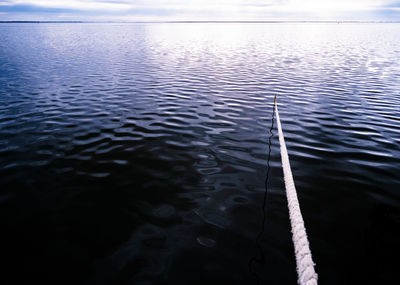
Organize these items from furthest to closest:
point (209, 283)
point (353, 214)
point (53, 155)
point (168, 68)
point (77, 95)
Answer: point (168, 68) → point (77, 95) → point (53, 155) → point (353, 214) → point (209, 283)

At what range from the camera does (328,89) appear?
653 inches

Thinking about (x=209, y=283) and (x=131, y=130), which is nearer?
(x=209, y=283)

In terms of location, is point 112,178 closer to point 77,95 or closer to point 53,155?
point 53,155

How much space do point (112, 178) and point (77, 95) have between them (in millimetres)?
10683

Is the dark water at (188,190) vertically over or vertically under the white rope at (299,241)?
under

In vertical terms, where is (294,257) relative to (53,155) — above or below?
above

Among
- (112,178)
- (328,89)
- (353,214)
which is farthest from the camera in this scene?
(328,89)

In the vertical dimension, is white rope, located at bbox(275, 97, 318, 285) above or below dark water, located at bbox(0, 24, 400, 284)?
above

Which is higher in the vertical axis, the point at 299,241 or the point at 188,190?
the point at 299,241

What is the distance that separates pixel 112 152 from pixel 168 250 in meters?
4.53

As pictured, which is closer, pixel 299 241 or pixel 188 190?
pixel 299 241

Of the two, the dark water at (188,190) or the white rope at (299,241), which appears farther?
the dark water at (188,190)

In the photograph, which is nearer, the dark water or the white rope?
the white rope

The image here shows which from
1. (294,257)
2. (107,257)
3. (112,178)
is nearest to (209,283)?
(294,257)
